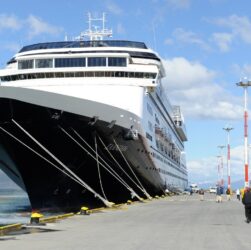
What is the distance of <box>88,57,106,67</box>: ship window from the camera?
35.3 meters

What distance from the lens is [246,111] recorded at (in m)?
39.2

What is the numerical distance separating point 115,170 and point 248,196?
1266 centimetres

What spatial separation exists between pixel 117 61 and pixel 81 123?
12.6 meters

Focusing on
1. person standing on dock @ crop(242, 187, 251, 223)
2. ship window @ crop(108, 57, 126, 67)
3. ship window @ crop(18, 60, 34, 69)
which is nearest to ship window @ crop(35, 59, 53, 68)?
ship window @ crop(18, 60, 34, 69)

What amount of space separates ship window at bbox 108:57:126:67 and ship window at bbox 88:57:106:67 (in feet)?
1.40

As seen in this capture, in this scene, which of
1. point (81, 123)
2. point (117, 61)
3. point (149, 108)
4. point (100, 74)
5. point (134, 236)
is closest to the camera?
point (134, 236)

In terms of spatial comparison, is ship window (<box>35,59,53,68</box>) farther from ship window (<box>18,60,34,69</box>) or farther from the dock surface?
the dock surface

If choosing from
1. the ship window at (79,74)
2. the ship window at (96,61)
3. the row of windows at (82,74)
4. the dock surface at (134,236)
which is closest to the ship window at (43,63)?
the row of windows at (82,74)

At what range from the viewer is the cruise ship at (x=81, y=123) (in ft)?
75.7

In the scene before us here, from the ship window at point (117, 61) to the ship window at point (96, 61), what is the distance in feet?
1.40

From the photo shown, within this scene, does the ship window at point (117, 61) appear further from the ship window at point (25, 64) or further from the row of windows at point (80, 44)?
the ship window at point (25, 64)

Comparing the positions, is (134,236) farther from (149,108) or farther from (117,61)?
(149,108)

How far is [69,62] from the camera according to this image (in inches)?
1396

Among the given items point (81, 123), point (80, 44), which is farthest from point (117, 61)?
point (81, 123)
